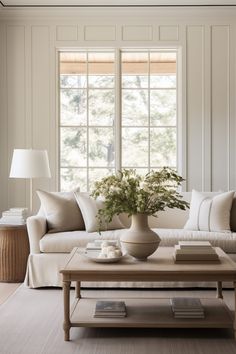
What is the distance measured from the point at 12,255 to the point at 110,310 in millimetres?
1769

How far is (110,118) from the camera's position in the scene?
6.34 m

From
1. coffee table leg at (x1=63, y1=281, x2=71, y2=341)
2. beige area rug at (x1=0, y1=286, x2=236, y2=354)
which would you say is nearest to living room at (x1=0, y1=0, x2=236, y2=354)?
beige area rug at (x1=0, y1=286, x2=236, y2=354)

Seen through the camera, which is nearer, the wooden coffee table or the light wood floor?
the wooden coffee table

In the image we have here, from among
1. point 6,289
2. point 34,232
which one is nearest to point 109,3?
point 34,232

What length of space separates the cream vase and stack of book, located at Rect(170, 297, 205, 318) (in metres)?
0.39

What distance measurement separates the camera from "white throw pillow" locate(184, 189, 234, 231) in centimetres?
474

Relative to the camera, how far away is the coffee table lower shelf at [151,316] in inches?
127

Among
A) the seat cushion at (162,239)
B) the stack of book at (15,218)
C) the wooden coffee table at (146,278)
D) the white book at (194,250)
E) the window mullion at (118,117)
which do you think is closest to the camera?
the wooden coffee table at (146,278)

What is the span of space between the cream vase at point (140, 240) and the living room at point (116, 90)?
268 centimetres

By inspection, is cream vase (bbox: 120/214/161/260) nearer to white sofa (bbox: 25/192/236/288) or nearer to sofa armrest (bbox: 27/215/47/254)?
white sofa (bbox: 25/192/236/288)

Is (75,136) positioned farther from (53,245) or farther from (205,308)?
(205,308)

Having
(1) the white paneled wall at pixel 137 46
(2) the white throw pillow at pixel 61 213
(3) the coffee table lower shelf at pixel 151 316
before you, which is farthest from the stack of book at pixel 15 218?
(3) the coffee table lower shelf at pixel 151 316

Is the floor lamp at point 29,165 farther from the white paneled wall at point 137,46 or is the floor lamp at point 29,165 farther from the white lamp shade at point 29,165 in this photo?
the white paneled wall at point 137,46

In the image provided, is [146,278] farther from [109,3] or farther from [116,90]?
[109,3]
